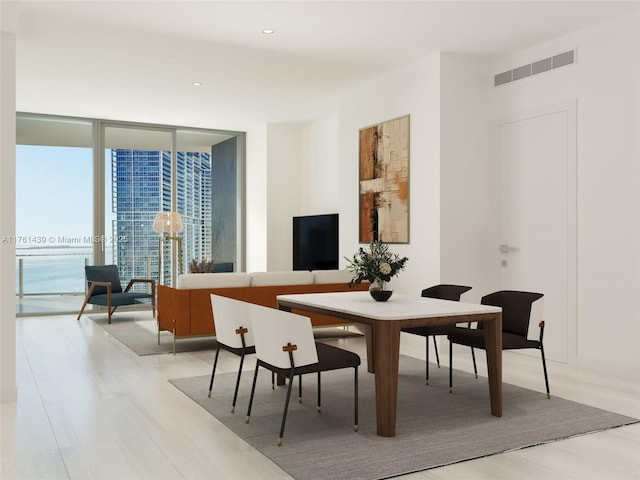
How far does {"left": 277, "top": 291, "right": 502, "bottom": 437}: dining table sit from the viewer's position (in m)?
3.45

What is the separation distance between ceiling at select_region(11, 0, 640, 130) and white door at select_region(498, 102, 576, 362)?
2.82 ft

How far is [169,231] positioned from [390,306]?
6.16 metres

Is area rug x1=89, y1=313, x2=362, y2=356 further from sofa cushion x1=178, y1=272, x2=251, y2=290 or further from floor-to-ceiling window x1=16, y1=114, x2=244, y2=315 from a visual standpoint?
floor-to-ceiling window x1=16, y1=114, x2=244, y2=315

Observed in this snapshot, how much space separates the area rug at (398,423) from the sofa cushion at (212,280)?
1.23 metres

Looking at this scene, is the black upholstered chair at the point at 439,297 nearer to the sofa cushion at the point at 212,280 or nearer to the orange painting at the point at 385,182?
the orange painting at the point at 385,182

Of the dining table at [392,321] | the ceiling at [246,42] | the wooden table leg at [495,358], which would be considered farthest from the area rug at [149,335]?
the wooden table leg at [495,358]

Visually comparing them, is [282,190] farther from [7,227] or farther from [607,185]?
[7,227]

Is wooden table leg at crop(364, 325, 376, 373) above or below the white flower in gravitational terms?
below

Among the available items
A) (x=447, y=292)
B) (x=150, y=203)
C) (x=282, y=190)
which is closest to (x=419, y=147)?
(x=447, y=292)

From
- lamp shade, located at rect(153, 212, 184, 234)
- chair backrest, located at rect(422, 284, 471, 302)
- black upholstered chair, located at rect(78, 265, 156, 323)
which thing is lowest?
black upholstered chair, located at rect(78, 265, 156, 323)

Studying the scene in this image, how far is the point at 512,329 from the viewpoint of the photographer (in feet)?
14.9

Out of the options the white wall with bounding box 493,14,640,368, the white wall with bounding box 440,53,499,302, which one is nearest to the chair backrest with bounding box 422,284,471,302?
the white wall with bounding box 440,53,499,302

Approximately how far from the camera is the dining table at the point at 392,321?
3451 mm

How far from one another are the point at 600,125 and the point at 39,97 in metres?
6.78
